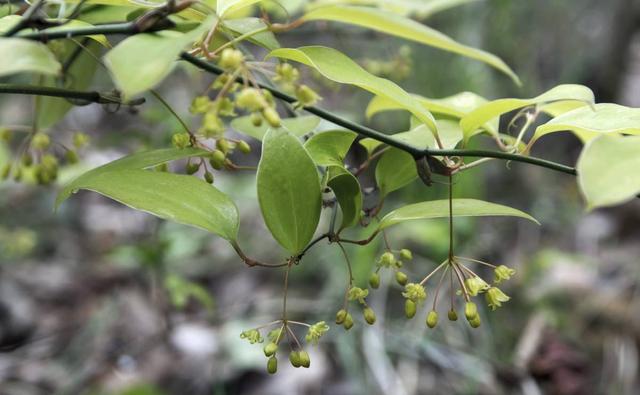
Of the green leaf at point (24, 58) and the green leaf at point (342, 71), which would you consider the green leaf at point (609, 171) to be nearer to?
the green leaf at point (342, 71)

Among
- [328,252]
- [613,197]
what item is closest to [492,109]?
[613,197]

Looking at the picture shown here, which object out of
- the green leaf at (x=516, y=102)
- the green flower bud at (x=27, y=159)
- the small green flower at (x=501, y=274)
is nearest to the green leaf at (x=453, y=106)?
the green leaf at (x=516, y=102)

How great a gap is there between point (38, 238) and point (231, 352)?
959mm

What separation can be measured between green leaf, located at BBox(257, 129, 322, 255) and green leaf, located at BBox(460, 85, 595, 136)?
139 millimetres

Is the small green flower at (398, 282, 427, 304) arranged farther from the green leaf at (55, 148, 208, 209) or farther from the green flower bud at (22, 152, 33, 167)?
the green flower bud at (22, 152, 33, 167)

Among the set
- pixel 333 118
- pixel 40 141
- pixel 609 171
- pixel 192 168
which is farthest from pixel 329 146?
pixel 40 141

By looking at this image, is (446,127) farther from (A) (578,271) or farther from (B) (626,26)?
(B) (626,26)

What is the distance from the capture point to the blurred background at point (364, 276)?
1515 millimetres

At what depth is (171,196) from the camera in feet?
1.59

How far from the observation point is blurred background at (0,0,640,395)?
4.97ft

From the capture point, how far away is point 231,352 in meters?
1.63

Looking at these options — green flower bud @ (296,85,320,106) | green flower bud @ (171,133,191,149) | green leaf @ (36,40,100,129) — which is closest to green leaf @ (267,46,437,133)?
green flower bud @ (296,85,320,106)

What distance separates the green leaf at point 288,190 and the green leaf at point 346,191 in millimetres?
33

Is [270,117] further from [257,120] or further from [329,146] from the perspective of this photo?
[329,146]
